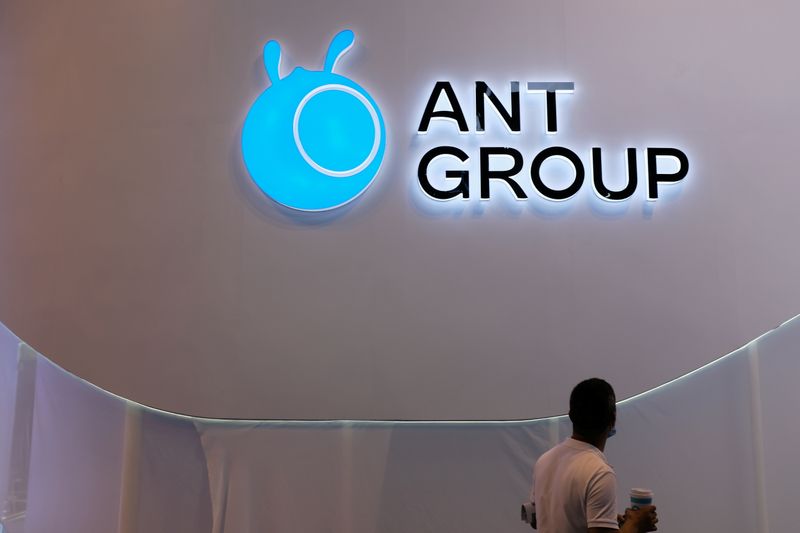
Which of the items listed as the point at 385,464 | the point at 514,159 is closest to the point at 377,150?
the point at 514,159

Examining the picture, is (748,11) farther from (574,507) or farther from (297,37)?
(574,507)

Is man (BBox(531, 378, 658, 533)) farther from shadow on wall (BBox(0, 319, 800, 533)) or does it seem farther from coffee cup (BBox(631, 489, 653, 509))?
shadow on wall (BBox(0, 319, 800, 533))

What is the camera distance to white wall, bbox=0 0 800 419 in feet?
12.3

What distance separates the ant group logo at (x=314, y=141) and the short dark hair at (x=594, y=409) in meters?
1.98

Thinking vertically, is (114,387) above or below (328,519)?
above

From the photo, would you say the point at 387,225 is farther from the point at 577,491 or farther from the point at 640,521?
the point at 640,521

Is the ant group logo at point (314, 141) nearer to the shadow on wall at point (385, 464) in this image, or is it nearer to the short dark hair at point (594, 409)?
the shadow on wall at point (385, 464)

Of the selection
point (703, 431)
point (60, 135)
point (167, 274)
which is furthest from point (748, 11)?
point (60, 135)

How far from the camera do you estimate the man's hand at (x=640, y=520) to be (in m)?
2.18

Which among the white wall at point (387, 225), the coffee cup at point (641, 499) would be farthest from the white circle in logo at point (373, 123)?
the coffee cup at point (641, 499)

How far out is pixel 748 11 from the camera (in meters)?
4.06

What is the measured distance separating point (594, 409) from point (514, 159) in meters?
1.97

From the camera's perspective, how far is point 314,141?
3.81 meters

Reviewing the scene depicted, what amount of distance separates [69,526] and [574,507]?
2.95 m
